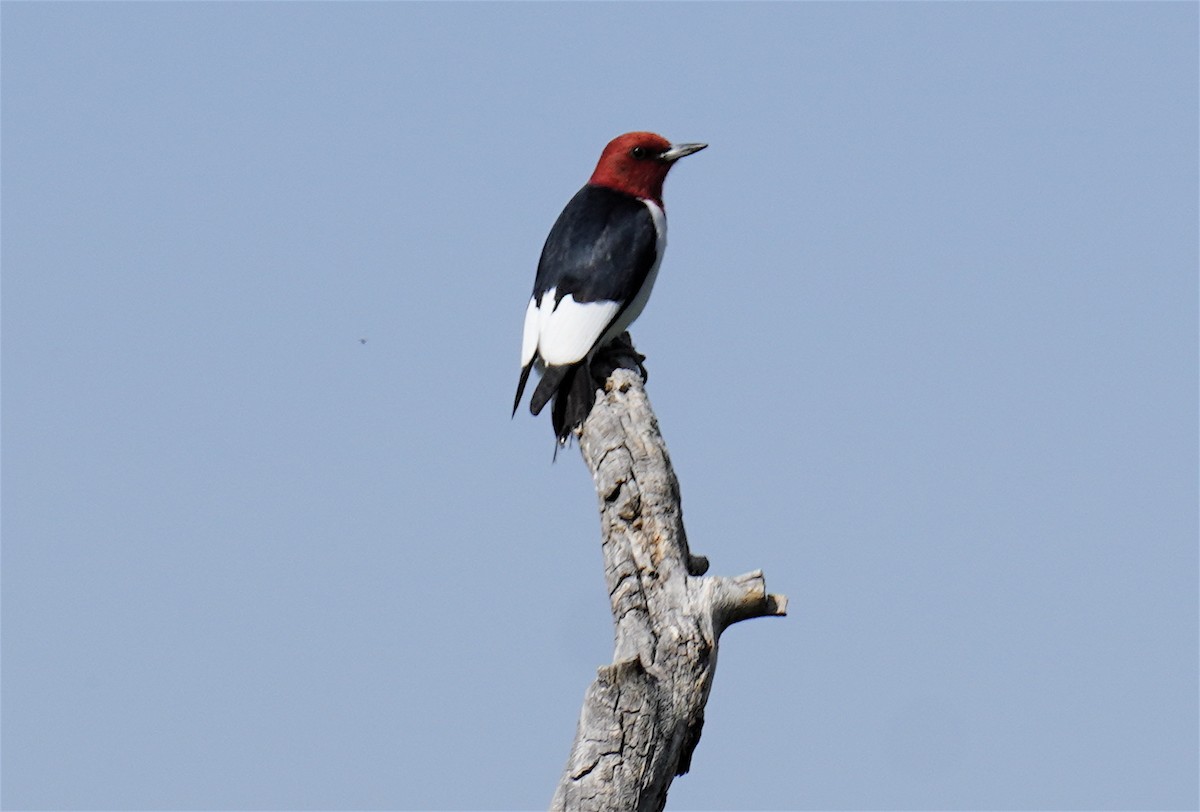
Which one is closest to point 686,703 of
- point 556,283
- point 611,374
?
point 611,374

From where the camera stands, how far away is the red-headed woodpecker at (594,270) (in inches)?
332

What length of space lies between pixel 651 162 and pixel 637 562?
14.0ft

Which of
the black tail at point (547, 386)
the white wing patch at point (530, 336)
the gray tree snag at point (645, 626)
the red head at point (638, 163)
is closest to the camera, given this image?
the gray tree snag at point (645, 626)

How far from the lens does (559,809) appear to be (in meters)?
6.21

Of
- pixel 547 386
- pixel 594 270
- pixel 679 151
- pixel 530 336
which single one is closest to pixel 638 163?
pixel 679 151

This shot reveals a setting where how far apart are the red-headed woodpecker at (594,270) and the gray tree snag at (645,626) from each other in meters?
0.81

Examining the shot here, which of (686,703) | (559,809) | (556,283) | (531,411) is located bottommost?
(559,809)

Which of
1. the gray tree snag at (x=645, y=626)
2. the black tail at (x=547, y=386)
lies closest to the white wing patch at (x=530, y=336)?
the black tail at (x=547, y=386)

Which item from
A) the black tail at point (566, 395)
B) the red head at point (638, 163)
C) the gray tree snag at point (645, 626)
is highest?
the red head at point (638, 163)

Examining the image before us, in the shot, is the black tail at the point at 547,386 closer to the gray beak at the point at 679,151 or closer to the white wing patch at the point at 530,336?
the white wing patch at the point at 530,336

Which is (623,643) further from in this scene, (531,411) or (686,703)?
(531,411)

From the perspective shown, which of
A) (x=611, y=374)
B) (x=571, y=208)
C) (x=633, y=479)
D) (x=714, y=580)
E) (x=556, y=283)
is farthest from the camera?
(x=571, y=208)

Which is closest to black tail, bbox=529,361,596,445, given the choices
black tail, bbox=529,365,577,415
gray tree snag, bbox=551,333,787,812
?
black tail, bbox=529,365,577,415

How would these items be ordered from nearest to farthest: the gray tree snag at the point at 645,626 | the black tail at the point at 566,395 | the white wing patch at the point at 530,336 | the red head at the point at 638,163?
1. the gray tree snag at the point at 645,626
2. the black tail at the point at 566,395
3. the white wing patch at the point at 530,336
4. the red head at the point at 638,163
